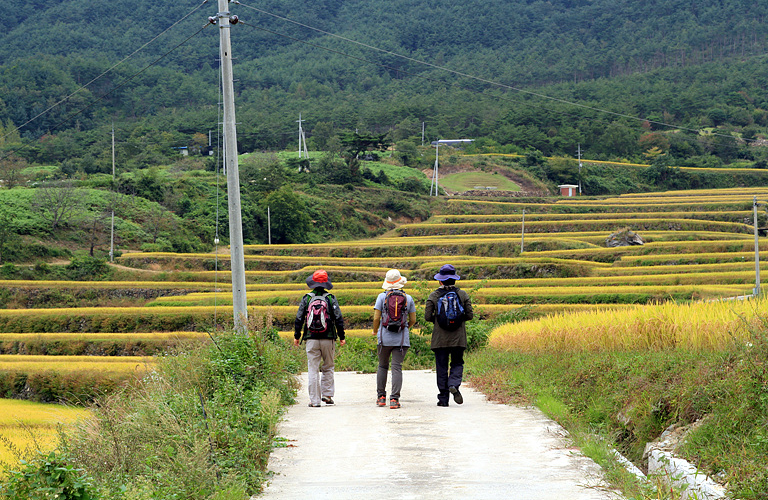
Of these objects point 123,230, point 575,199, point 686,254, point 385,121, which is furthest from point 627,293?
point 385,121

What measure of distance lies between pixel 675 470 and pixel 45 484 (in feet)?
14.9

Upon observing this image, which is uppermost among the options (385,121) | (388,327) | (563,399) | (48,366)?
(385,121)

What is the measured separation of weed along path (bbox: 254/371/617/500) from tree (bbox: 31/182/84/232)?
53957mm

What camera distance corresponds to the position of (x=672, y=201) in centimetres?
7156

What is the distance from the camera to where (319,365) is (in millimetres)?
10953

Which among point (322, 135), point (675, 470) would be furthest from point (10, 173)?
point (675, 470)

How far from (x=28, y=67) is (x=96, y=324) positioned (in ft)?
410

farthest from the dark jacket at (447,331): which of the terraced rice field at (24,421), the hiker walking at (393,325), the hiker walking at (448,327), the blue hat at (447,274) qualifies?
the terraced rice field at (24,421)

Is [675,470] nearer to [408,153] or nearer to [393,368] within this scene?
[393,368]

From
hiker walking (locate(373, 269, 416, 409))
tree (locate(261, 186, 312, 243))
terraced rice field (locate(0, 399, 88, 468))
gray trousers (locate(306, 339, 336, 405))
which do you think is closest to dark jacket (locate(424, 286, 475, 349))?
hiker walking (locate(373, 269, 416, 409))

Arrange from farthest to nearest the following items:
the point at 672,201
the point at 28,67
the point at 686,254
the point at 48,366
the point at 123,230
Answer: the point at 28,67, the point at 672,201, the point at 123,230, the point at 686,254, the point at 48,366

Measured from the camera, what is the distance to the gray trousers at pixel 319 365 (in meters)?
10.6

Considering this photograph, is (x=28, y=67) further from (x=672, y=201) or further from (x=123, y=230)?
(x=672, y=201)

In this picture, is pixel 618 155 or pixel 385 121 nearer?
pixel 618 155
